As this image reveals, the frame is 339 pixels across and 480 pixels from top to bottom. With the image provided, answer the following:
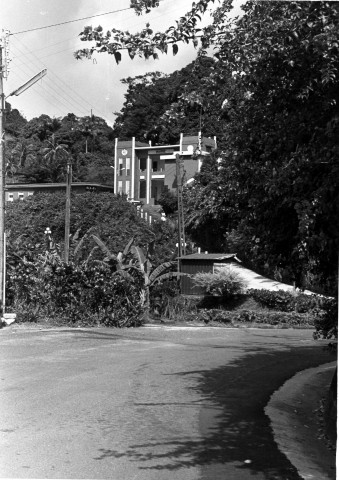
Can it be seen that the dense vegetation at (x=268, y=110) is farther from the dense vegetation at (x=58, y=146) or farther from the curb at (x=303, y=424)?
the curb at (x=303, y=424)

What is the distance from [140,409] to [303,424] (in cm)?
174

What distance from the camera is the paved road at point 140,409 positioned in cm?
520

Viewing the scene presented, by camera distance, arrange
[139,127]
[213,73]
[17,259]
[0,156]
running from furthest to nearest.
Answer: [17,259]
[0,156]
[139,127]
[213,73]

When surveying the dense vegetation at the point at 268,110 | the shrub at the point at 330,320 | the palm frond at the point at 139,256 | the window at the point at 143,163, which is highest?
the window at the point at 143,163

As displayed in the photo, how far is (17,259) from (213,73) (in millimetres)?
17997

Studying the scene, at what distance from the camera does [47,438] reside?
587cm

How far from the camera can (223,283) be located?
24750 mm

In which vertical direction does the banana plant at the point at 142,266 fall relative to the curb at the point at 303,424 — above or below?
above

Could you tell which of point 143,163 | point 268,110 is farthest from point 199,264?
point 268,110


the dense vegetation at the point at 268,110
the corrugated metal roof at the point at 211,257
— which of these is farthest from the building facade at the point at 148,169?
the dense vegetation at the point at 268,110

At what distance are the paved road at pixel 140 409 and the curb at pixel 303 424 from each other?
0.12m

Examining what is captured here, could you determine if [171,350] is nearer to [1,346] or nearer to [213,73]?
[1,346]

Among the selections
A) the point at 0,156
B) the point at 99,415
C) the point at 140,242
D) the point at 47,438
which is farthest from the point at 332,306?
the point at 140,242

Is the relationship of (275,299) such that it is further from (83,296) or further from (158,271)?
(83,296)
